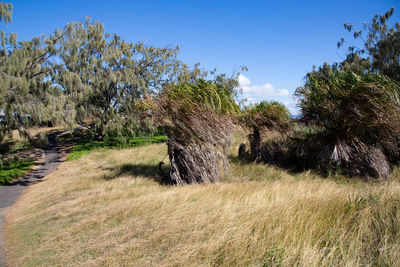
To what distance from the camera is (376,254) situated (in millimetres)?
2871

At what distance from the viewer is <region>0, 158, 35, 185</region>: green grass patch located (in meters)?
11.8

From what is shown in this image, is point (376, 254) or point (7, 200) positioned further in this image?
point (7, 200)

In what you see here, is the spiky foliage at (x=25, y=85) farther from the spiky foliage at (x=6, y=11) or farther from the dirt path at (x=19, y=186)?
the dirt path at (x=19, y=186)

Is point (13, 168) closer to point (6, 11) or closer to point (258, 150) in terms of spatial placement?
point (6, 11)

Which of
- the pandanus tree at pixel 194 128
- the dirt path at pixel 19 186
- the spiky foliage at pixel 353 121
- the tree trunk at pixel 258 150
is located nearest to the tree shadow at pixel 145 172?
the pandanus tree at pixel 194 128

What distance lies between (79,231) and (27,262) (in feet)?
2.92

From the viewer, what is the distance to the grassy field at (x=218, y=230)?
3.05 metres

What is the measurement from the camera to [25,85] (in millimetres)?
11922

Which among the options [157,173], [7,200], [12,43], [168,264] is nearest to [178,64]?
[12,43]

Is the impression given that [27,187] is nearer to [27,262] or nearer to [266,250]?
[27,262]

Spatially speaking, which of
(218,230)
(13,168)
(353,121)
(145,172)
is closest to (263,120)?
(353,121)

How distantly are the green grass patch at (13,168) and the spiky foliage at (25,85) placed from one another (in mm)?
1668

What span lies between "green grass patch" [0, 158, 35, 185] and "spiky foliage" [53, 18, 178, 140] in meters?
4.18

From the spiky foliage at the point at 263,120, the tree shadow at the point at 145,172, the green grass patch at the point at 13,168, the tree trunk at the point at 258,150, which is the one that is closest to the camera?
the tree shadow at the point at 145,172
